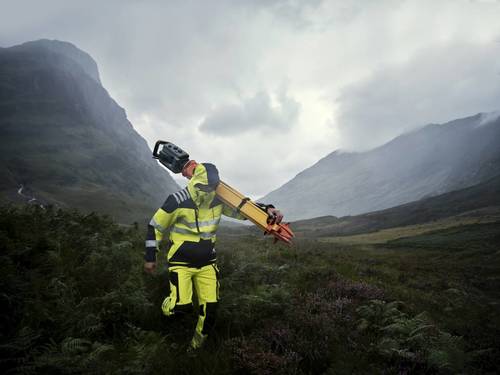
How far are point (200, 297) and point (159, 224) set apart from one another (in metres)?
1.38

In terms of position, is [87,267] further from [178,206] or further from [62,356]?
[62,356]

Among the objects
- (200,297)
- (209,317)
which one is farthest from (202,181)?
(209,317)

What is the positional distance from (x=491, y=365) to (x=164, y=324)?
4.75 m

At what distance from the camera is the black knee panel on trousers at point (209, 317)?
5262 mm

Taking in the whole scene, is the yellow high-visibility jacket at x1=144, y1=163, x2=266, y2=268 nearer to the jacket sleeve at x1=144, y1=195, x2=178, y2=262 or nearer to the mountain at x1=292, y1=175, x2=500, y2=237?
the jacket sleeve at x1=144, y1=195, x2=178, y2=262

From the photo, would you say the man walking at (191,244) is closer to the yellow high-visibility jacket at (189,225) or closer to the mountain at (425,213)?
the yellow high-visibility jacket at (189,225)

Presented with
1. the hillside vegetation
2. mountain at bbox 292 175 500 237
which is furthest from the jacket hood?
mountain at bbox 292 175 500 237

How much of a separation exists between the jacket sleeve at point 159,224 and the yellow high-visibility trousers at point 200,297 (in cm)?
46

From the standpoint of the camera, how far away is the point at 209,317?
17.4 feet

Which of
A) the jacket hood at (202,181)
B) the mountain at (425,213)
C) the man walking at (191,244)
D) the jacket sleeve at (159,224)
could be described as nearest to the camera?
the man walking at (191,244)

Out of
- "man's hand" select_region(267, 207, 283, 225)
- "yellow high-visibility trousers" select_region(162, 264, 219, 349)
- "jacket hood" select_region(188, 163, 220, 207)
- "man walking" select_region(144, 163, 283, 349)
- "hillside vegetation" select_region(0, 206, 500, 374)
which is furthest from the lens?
"man's hand" select_region(267, 207, 283, 225)

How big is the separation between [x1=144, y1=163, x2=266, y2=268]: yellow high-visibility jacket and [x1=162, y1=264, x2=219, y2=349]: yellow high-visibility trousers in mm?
159

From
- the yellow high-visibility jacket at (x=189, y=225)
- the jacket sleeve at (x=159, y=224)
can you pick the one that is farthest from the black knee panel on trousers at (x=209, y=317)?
the jacket sleeve at (x=159, y=224)

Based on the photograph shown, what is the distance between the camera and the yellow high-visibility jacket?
5.47 meters
